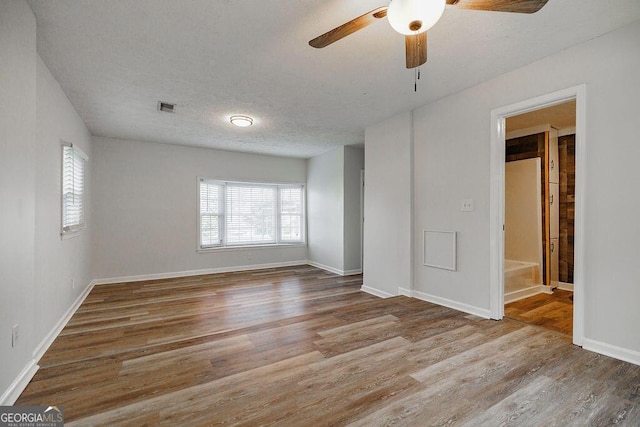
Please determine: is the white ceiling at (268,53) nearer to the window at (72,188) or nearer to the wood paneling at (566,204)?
the window at (72,188)

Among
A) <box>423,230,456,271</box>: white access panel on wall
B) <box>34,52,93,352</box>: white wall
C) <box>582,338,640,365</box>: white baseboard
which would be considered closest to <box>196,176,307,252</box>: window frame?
<box>34,52,93,352</box>: white wall

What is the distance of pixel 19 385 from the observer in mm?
1854

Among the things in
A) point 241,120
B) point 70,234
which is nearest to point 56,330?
point 70,234

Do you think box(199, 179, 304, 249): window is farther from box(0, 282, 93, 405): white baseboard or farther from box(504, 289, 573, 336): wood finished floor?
box(504, 289, 573, 336): wood finished floor

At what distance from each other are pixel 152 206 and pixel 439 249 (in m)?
4.83

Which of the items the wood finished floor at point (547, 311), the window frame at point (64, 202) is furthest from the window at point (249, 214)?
the wood finished floor at point (547, 311)

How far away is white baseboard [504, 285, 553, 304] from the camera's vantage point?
3.81 m

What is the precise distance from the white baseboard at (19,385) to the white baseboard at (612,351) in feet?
12.8

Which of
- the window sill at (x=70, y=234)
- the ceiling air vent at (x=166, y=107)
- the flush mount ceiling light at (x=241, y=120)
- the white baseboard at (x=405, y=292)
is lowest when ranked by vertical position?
the white baseboard at (x=405, y=292)

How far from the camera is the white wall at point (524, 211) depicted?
167 inches

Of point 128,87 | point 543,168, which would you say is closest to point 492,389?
point 543,168

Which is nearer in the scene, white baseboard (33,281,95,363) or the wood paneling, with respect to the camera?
white baseboard (33,281,95,363)

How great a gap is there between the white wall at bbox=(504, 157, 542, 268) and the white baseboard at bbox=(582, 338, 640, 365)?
220 cm

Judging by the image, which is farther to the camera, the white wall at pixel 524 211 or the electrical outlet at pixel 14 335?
the white wall at pixel 524 211
